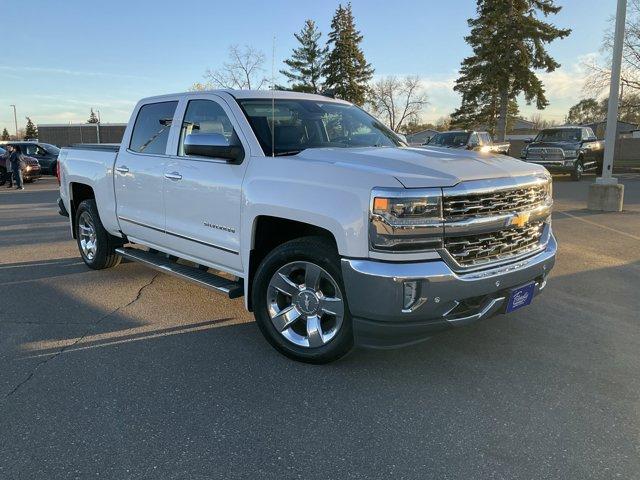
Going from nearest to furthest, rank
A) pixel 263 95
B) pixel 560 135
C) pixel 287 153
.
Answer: pixel 287 153
pixel 263 95
pixel 560 135

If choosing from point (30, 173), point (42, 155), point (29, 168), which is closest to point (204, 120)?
point (29, 168)

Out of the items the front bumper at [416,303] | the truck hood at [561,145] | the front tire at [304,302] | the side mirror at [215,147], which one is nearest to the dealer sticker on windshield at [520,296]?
the front bumper at [416,303]

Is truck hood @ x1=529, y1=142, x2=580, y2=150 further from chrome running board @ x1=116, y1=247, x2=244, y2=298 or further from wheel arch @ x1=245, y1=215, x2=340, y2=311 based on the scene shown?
wheel arch @ x1=245, y1=215, x2=340, y2=311

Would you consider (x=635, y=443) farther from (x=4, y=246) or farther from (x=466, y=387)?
(x=4, y=246)

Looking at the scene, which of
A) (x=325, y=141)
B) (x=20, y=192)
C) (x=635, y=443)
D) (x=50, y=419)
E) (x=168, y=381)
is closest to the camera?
(x=635, y=443)

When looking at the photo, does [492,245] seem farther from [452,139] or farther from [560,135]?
[560,135]

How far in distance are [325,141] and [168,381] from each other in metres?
2.30

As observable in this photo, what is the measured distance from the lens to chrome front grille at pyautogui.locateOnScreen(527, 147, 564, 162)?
66.6 ft

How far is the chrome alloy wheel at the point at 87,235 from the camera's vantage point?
257 inches

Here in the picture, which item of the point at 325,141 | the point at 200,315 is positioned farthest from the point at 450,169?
→ the point at 200,315

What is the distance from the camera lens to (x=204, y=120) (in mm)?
4723

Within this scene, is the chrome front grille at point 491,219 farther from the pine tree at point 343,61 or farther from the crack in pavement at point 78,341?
the pine tree at point 343,61

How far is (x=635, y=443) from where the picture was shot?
2.86 m

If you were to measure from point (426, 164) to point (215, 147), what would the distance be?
1.58m
